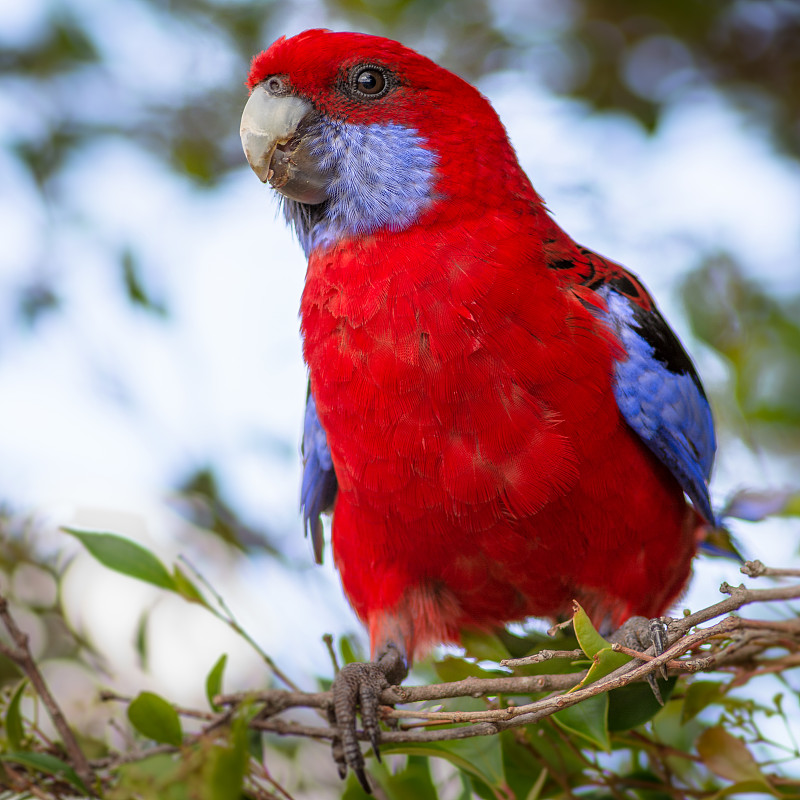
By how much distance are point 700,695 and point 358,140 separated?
4.10ft

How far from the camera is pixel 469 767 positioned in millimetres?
1352

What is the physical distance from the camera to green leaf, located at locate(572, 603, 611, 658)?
3.91ft

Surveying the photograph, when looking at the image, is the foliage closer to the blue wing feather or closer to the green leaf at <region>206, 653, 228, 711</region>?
the green leaf at <region>206, 653, 228, 711</region>

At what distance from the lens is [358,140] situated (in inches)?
71.4

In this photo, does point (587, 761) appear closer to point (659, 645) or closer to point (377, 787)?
point (659, 645)

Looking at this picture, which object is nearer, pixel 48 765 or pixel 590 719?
pixel 590 719

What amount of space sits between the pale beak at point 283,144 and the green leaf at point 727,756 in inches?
50.1

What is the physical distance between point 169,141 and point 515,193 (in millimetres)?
1810

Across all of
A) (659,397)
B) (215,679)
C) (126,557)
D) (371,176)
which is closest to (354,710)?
(215,679)

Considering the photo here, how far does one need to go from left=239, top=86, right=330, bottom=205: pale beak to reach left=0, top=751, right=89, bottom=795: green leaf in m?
1.16

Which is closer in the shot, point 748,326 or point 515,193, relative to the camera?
point 515,193

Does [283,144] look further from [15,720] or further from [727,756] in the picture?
[727,756]

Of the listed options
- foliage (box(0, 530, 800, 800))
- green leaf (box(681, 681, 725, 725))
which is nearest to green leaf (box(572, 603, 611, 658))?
foliage (box(0, 530, 800, 800))

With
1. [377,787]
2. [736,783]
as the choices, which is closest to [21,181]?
[377,787]
